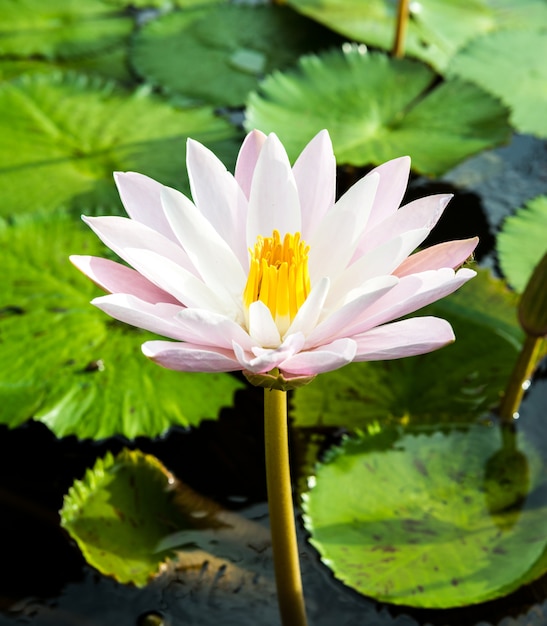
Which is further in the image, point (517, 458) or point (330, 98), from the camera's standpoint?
point (330, 98)

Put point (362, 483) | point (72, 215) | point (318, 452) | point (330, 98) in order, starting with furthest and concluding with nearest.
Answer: point (330, 98) < point (72, 215) < point (318, 452) < point (362, 483)

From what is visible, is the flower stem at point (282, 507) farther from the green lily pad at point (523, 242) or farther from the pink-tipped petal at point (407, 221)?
the green lily pad at point (523, 242)

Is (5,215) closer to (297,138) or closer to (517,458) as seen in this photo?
(297,138)

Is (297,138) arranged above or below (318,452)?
above

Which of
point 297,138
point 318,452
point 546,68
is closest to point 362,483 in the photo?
point 318,452

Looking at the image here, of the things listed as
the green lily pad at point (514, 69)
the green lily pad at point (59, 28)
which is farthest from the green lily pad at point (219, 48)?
the green lily pad at point (514, 69)

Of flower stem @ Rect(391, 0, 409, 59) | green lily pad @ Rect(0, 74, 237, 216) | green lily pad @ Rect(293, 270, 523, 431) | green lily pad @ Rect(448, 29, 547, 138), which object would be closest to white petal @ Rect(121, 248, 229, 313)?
green lily pad @ Rect(293, 270, 523, 431)

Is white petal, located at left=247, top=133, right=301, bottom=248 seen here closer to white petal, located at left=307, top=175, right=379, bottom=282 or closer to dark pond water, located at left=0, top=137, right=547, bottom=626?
white petal, located at left=307, top=175, right=379, bottom=282
